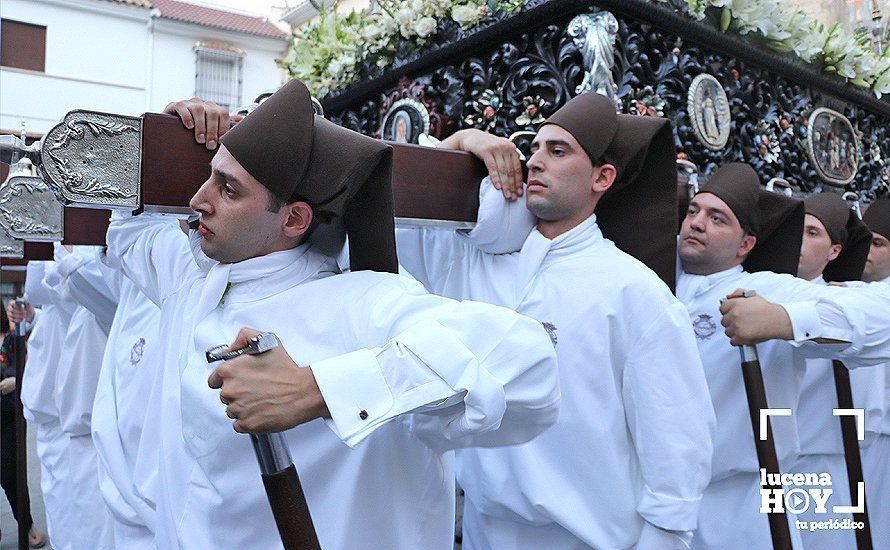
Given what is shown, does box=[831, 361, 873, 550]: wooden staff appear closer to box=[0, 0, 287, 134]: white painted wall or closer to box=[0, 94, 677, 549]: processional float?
box=[0, 94, 677, 549]: processional float

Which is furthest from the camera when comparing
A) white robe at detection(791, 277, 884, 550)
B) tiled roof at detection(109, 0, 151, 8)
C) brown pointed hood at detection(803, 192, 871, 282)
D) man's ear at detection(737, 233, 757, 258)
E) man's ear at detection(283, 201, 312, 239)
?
tiled roof at detection(109, 0, 151, 8)

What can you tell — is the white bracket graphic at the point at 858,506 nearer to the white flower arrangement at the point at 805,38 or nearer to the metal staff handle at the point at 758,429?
the metal staff handle at the point at 758,429

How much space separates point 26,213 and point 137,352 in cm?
69

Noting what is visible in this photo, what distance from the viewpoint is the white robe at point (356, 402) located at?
5.47 feet

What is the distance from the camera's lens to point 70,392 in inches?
200

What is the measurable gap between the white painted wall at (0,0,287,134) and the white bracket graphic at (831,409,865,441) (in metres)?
15.6

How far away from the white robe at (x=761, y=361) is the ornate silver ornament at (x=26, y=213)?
2.63m

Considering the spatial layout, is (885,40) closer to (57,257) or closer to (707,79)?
(707,79)

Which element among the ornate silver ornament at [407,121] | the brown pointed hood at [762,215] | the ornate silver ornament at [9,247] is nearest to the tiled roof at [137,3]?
the ornate silver ornament at [9,247]

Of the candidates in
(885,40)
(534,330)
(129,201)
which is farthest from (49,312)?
(885,40)

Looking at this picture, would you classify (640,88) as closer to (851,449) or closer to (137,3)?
(851,449)

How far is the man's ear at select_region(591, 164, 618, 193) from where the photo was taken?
301 cm

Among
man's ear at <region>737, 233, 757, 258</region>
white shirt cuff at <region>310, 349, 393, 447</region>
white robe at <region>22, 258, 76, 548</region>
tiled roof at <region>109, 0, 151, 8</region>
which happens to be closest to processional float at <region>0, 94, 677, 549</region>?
white shirt cuff at <region>310, 349, 393, 447</region>

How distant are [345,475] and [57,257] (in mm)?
3456
